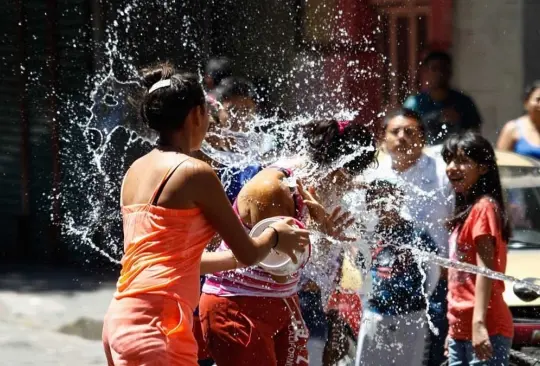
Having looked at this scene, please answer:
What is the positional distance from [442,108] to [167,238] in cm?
438

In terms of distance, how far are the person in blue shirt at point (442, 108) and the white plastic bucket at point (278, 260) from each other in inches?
125

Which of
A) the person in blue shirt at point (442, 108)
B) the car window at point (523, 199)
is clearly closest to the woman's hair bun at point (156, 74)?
the car window at point (523, 199)

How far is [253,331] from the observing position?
4.21 metres

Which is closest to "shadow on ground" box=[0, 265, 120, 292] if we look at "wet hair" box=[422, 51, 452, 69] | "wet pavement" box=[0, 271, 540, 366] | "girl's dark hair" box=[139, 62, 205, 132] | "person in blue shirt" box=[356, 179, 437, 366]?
"wet pavement" box=[0, 271, 540, 366]

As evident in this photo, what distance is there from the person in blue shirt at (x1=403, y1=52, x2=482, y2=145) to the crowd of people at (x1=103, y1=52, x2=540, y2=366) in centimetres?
74

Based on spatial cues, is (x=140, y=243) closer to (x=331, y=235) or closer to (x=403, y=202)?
(x=331, y=235)

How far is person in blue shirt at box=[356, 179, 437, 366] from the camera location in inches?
213

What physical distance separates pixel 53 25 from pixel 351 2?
290 cm

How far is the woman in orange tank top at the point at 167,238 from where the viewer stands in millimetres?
3379

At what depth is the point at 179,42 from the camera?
10.6 m

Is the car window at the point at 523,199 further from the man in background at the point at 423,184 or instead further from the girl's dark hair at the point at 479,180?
the girl's dark hair at the point at 479,180

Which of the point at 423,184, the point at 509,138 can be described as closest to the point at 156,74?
the point at 423,184

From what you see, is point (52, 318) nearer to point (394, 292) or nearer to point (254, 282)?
point (394, 292)

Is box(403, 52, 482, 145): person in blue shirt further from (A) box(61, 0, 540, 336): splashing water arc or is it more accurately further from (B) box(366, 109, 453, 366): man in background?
(A) box(61, 0, 540, 336): splashing water arc
